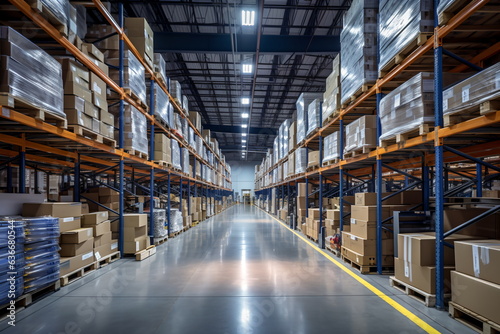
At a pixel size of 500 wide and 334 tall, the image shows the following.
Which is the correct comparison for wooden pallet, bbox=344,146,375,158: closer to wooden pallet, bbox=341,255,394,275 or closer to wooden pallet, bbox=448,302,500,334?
wooden pallet, bbox=341,255,394,275

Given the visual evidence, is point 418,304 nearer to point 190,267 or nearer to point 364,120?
Result: point 364,120

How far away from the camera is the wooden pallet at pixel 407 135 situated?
3.78 m

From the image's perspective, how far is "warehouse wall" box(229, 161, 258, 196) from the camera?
44.3 metres

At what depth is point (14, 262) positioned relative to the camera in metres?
3.30

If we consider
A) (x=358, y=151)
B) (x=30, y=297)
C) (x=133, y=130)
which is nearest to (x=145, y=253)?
(x=133, y=130)

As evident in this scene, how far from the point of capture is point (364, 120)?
538 cm

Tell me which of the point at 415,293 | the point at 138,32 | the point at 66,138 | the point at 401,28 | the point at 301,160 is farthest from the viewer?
the point at 301,160

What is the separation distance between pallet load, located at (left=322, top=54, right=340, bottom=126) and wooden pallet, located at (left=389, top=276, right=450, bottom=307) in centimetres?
379

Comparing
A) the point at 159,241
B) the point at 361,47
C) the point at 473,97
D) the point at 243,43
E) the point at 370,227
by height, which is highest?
the point at 243,43

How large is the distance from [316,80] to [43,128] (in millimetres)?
13457

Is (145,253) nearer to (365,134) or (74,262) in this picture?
→ (74,262)

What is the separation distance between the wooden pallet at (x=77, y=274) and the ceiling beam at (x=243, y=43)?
6.72m

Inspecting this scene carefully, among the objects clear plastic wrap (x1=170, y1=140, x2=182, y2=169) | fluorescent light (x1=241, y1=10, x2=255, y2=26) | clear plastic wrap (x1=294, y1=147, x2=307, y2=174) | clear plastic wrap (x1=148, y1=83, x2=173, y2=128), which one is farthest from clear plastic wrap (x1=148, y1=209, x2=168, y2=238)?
fluorescent light (x1=241, y1=10, x2=255, y2=26)

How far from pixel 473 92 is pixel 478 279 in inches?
72.5
